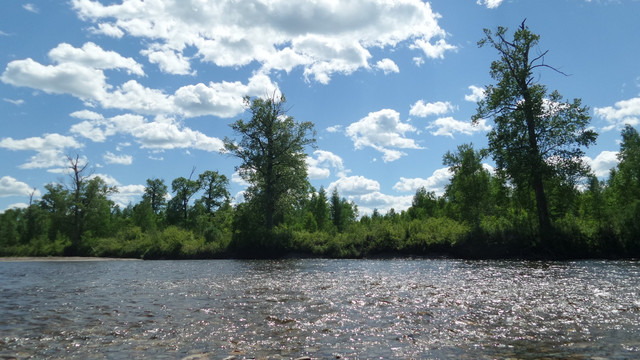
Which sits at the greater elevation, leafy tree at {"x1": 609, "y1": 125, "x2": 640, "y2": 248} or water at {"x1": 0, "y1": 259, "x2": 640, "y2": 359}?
leafy tree at {"x1": 609, "y1": 125, "x2": 640, "y2": 248}

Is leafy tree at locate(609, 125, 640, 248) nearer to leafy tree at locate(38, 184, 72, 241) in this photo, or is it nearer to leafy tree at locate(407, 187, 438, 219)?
leafy tree at locate(407, 187, 438, 219)

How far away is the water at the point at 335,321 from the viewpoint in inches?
281

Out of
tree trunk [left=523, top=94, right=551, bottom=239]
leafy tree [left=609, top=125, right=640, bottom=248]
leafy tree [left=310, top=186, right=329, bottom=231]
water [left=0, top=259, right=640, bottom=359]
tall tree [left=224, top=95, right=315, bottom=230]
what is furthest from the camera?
leafy tree [left=310, top=186, right=329, bottom=231]

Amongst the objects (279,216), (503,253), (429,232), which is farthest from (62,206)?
(503,253)

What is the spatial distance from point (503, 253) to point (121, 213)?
4812 inches

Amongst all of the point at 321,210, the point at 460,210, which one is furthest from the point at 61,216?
the point at 460,210

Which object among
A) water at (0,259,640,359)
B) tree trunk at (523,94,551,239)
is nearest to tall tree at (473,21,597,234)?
tree trunk at (523,94,551,239)

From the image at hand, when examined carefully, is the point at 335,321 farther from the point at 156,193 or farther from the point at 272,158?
the point at 156,193

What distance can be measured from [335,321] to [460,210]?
145 feet

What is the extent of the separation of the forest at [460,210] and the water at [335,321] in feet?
56.7

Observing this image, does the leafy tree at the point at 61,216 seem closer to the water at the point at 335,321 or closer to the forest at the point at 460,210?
the forest at the point at 460,210

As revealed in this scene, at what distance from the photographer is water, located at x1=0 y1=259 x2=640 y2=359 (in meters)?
7.13

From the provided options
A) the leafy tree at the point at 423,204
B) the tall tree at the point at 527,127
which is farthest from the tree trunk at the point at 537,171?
the leafy tree at the point at 423,204

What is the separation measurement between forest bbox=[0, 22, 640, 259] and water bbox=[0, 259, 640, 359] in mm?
17277
